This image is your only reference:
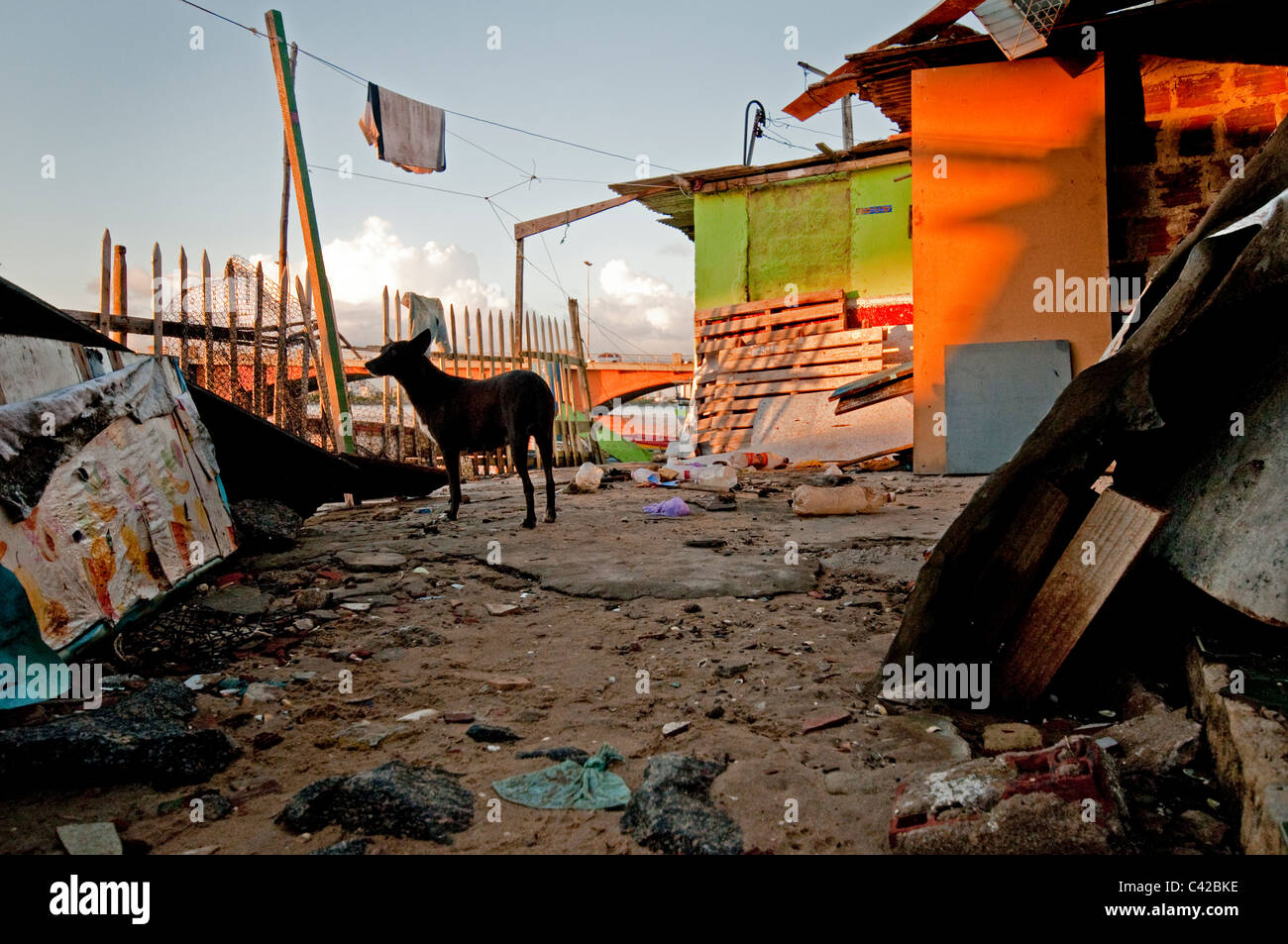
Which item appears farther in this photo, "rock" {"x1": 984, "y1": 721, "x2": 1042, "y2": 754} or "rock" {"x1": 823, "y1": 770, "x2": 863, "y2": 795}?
"rock" {"x1": 984, "y1": 721, "x2": 1042, "y2": 754}

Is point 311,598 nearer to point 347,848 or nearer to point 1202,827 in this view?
point 347,848

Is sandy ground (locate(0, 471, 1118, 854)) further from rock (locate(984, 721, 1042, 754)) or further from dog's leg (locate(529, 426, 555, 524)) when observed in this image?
dog's leg (locate(529, 426, 555, 524))

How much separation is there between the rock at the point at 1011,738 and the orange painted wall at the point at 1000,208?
5.46 meters

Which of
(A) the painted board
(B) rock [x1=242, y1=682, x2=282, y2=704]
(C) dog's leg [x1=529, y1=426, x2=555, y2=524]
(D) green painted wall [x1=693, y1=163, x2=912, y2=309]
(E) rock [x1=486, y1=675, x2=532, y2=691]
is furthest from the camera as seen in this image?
(D) green painted wall [x1=693, y1=163, x2=912, y2=309]

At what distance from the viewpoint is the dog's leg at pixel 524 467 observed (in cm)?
517

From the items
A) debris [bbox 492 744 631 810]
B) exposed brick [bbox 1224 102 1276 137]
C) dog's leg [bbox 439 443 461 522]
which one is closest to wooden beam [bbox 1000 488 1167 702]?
debris [bbox 492 744 631 810]

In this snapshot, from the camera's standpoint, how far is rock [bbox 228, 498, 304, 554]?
4.22m

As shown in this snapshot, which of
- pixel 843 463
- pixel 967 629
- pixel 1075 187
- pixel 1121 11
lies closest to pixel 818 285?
pixel 843 463

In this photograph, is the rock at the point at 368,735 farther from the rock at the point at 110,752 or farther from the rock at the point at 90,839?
the rock at the point at 90,839

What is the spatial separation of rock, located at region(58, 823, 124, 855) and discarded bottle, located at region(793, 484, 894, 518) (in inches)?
177

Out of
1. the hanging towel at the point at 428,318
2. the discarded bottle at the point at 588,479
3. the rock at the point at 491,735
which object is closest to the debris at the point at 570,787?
the rock at the point at 491,735

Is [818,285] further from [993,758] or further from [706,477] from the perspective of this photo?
[993,758]

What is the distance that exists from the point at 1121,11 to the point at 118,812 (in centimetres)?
741

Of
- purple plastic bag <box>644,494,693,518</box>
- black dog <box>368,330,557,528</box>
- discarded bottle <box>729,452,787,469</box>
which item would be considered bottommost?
purple plastic bag <box>644,494,693,518</box>
